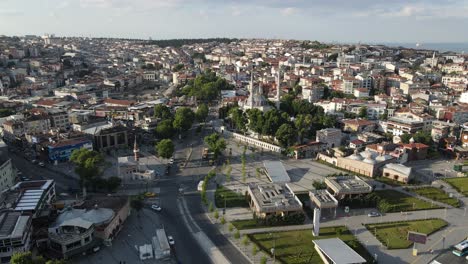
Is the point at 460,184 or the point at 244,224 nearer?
the point at 244,224

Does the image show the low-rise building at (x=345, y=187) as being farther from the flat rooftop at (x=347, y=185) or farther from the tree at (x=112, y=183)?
the tree at (x=112, y=183)

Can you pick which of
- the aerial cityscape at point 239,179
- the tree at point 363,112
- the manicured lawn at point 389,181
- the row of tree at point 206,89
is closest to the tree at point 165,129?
the aerial cityscape at point 239,179

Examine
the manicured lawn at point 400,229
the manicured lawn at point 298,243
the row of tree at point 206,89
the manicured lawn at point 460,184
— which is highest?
the row of tree at point 206,89

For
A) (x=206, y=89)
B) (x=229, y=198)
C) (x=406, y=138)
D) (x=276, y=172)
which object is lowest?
(x=229, y=198)

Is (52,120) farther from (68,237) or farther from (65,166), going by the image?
(68,237)

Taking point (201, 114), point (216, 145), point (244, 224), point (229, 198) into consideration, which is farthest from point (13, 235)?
point (201, 114)

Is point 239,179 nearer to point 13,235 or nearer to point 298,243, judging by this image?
point 298,243
